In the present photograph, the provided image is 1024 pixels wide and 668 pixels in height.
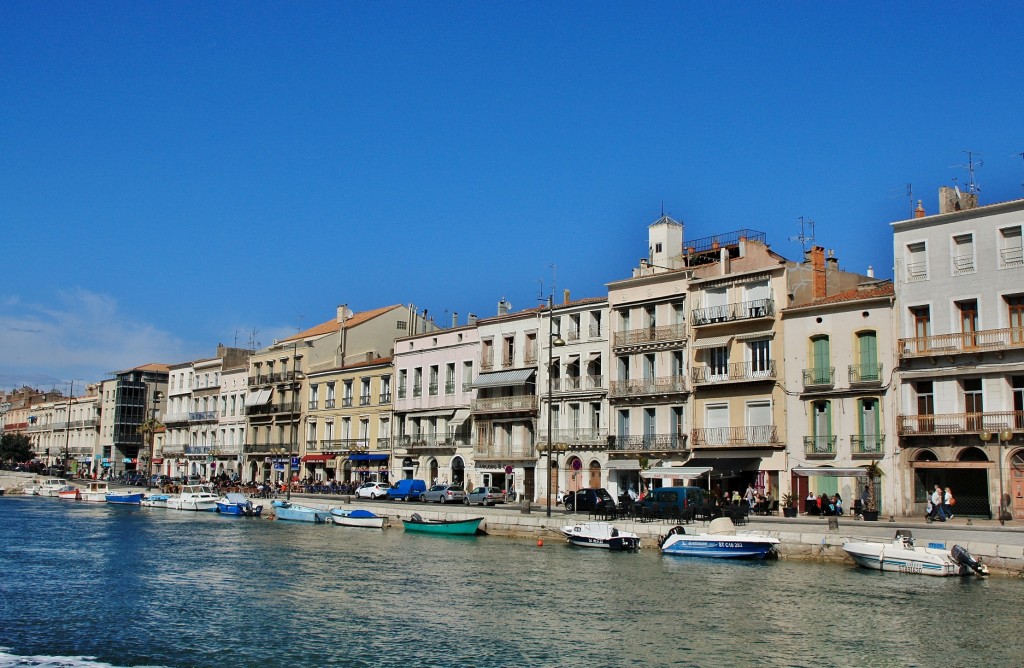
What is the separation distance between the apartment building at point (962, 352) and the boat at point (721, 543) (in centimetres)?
1079

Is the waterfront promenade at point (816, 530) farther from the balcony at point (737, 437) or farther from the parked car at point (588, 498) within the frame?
the balcony at point (737, 437)

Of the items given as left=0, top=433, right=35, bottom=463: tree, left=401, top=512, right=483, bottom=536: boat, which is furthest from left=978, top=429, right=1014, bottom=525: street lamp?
left=0, top=433, right=35, bottom=463: tree

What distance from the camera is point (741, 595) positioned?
30859 millimetres

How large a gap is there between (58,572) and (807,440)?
3347 cm

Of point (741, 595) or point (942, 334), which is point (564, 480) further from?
point (741, 595)

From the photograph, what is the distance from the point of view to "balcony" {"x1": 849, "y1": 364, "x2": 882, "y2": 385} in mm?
47875

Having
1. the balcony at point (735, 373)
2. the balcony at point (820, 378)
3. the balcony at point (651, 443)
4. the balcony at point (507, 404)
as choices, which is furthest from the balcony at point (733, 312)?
the balcony at point (507, 404)

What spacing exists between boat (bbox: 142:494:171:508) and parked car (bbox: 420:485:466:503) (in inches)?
996

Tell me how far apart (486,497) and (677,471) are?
1292cm

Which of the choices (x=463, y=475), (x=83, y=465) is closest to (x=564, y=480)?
(x=463, y=475)

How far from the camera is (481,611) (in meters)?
28.9

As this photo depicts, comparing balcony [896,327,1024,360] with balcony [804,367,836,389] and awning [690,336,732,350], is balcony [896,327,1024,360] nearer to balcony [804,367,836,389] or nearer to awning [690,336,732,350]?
balcony [804,367,836,389]

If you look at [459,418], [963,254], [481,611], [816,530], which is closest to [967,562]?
[816,530]

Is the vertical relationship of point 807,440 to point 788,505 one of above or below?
above
